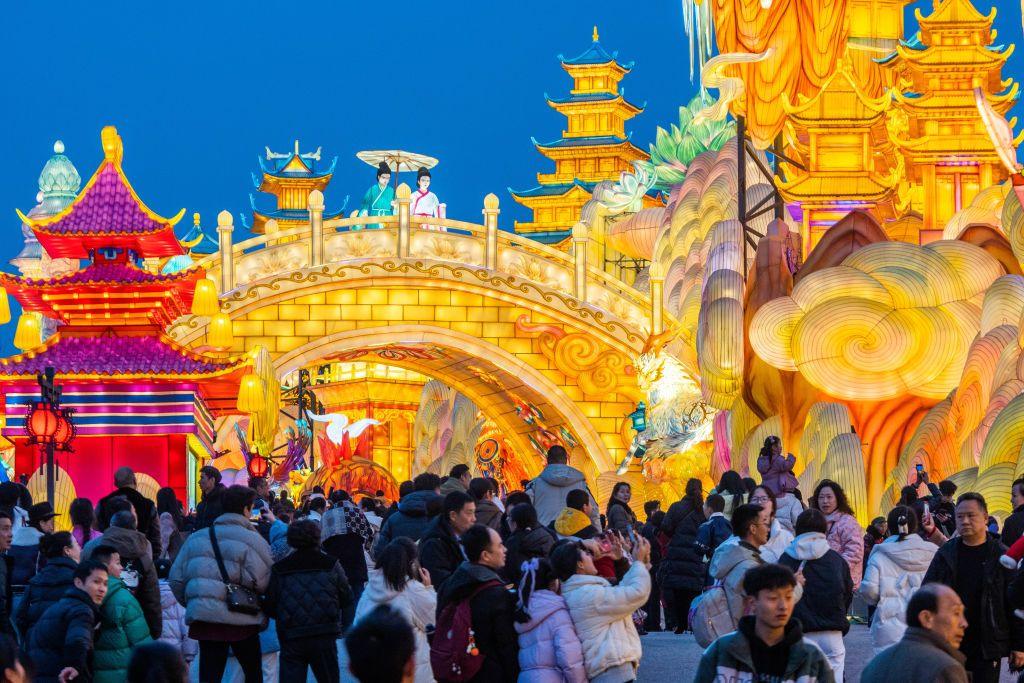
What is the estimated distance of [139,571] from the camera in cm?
1055

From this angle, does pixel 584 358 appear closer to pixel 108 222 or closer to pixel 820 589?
pixel 108 222

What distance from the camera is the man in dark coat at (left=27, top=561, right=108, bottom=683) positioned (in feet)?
30.7

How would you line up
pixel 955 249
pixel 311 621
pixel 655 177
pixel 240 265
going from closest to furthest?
pixel 311 621, pixel 955 249, pixel 240 265, pixel 655 177

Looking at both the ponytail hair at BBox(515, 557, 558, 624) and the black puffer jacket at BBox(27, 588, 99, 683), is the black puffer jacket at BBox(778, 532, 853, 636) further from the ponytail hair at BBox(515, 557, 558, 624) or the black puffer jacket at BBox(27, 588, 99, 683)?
the black puffer jacket at BBox(27, 588, 99, 683)

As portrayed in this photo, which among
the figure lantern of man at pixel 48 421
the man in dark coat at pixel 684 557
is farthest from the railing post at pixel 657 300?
the man in dark coat at pixel 684 557

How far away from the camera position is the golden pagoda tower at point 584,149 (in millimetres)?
58125

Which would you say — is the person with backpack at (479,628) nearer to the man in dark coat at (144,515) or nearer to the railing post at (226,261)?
the man in dark coat at (144,515)

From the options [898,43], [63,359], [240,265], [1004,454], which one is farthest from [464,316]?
[1004,454]

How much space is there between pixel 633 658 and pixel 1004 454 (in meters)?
11.0

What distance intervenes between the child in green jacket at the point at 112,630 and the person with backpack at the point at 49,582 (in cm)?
41

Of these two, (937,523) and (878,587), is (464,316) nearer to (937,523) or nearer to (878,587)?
(937,523)

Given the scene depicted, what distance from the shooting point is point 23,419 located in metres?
24.7

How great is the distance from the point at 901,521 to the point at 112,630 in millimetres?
4578

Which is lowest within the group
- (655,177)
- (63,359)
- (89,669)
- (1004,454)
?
(89,669)
